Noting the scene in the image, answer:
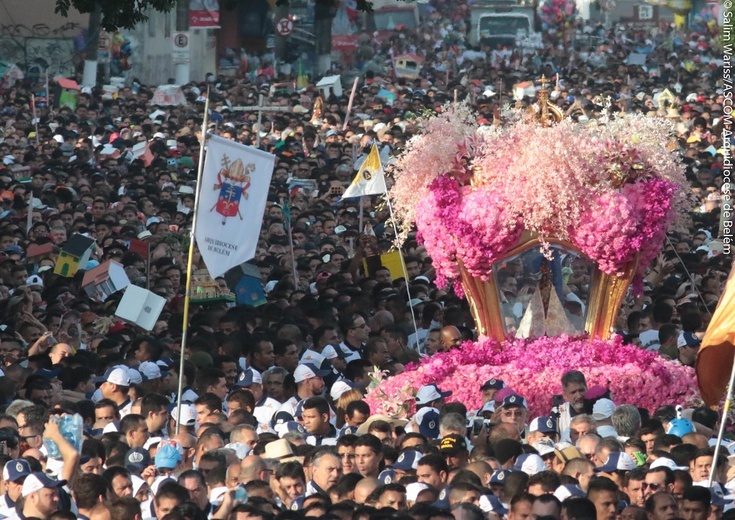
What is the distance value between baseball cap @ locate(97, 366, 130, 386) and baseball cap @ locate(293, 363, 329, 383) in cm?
130

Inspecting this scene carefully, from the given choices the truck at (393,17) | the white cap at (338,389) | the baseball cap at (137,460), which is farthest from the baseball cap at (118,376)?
the truck at (393,17)

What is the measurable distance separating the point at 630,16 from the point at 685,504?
6877cm

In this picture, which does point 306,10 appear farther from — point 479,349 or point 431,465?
point 431,465

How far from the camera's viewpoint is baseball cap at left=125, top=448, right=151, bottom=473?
1125cm

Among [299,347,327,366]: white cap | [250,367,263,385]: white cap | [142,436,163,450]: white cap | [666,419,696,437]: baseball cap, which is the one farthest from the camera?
[299,347,327,366]: white cap

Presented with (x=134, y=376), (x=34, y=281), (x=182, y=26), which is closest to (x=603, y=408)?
(x=134, y=376)

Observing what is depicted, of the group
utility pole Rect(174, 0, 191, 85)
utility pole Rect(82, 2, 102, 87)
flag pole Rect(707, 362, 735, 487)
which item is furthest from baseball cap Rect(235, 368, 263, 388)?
utility pole Rect(174, 0, 191, 85)

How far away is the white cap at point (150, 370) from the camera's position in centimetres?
1441

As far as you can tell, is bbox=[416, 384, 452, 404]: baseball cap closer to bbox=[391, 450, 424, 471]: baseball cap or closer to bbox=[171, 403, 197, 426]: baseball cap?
bbox=[171, 403, 197, 426]: baseball cap

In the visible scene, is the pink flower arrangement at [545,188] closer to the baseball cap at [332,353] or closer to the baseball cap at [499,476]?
the baseball cap at [332,353]

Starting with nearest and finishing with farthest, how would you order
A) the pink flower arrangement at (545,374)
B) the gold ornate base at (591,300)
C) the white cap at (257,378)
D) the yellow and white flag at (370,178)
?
the white cap at (257,378) < the pink flower arrangement at (545,374) < the gold ornate base at (591,300) < the yellow and white flag at (370,178)

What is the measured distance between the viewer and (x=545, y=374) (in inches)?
579

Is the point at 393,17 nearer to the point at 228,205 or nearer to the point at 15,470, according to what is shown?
the point at 228,205

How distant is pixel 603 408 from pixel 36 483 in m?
4.85
